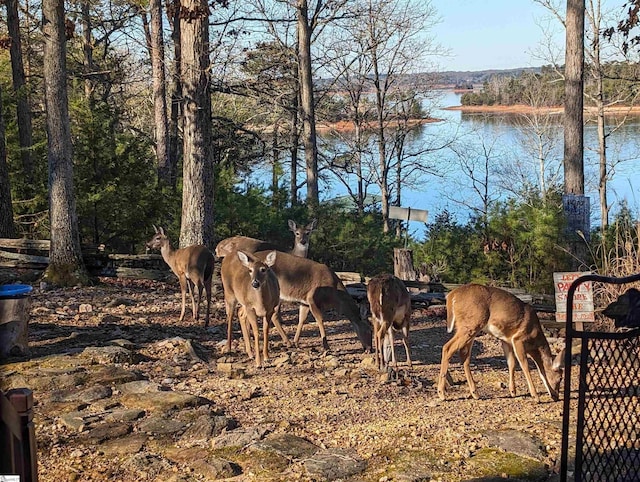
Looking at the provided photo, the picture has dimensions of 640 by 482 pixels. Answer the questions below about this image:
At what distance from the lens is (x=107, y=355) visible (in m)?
8.66

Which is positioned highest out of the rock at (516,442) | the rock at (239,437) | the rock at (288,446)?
the rock at (239,437)

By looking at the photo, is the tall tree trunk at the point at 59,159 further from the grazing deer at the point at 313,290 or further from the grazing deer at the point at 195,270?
the grazing deer at the point at 313,290

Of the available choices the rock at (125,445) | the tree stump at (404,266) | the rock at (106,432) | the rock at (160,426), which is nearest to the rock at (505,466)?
the rock at (160,426)

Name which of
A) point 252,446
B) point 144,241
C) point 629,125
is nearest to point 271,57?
point 144,241

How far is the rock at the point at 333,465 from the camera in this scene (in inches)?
223

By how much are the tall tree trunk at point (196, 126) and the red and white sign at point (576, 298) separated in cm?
→ 729

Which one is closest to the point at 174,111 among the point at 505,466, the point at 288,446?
the point at 288,446

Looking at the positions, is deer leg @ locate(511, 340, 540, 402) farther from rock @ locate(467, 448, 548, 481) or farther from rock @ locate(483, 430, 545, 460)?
rock @ locate(467, 448, 548, 481)

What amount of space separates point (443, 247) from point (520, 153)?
29.9m

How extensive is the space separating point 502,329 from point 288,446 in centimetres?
310

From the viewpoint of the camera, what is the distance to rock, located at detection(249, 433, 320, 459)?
6.05 meters

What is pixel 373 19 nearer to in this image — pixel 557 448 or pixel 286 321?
pixel 286 321

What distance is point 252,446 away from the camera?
615 centimetres

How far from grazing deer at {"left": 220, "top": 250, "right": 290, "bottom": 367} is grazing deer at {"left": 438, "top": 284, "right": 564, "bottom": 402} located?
2332 millimetres
